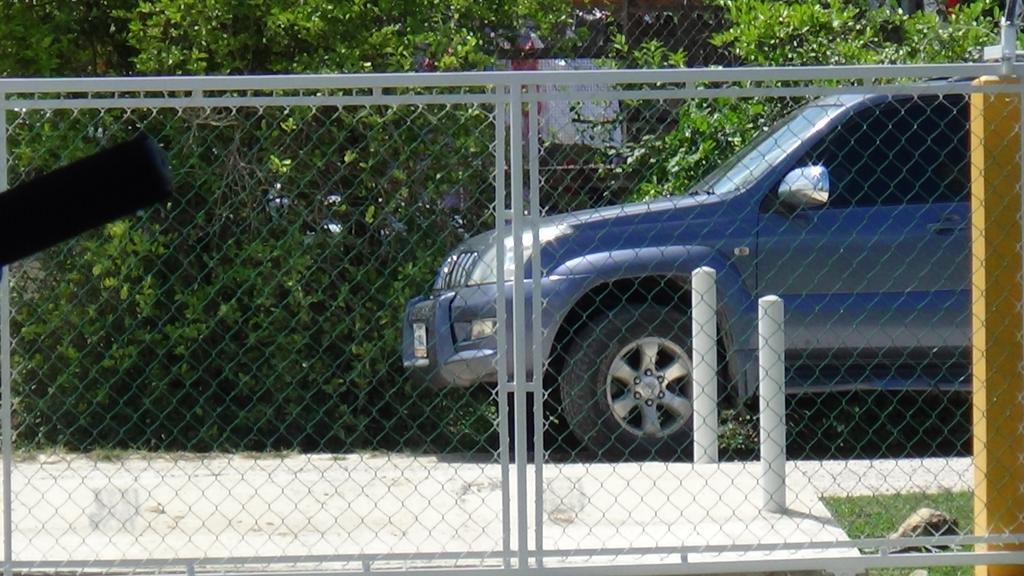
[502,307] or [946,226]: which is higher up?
[946,226]

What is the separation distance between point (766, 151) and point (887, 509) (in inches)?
79.6

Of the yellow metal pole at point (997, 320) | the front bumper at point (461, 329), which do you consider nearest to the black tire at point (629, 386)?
the front bumper at point (461, 329)

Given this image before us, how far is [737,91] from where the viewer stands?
14.6ft

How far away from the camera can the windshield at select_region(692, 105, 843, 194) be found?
6.98 meters

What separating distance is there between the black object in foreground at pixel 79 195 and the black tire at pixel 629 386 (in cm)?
546

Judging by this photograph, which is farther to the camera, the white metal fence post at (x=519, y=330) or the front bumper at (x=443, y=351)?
the front bumper at (x=443, y=351)

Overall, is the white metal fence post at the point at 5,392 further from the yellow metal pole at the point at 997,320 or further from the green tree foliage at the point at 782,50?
the green tree foliage at the point at 782,50

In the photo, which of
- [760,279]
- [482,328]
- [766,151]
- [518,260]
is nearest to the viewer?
[518,260]

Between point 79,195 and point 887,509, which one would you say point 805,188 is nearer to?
point 887,509

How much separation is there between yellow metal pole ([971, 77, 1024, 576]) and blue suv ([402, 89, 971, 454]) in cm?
145

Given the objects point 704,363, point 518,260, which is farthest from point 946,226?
point 518,260

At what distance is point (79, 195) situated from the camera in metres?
0.84

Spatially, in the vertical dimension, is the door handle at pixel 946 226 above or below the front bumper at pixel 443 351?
above

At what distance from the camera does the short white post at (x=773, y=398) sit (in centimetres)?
555
